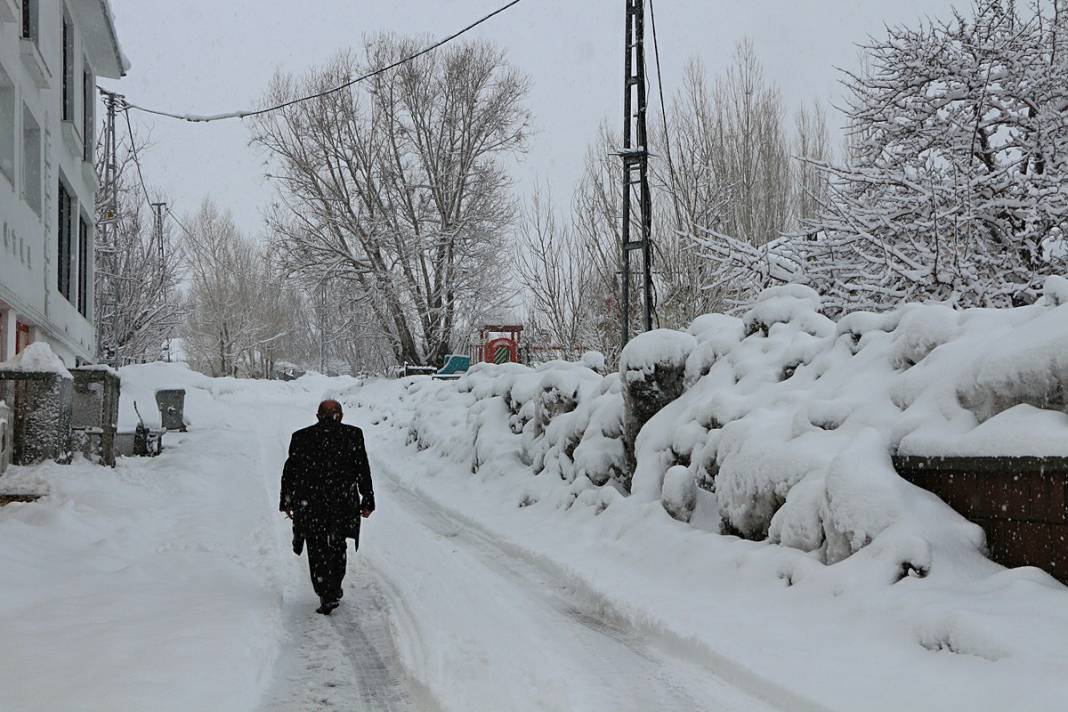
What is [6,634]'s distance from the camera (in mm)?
5172

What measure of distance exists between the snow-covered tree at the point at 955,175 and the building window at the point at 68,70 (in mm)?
14634

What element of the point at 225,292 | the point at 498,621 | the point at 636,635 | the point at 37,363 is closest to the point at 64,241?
the point at 37,363

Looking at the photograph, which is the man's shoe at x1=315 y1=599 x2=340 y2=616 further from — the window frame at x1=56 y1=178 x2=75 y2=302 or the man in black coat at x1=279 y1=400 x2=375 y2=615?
the window frame at x1=56 y1=178 x2=75 y2=302

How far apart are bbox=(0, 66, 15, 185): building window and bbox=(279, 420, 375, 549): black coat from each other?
7.88 m

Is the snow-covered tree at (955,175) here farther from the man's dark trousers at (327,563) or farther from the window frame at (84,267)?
the window frame at (84,267)

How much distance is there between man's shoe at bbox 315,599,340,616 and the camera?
6.52 m

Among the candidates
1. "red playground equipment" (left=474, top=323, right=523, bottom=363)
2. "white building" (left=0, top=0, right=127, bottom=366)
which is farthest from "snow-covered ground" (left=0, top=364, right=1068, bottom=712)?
"red playground equipment" (left=474, top=323, right=523, bottom=363)

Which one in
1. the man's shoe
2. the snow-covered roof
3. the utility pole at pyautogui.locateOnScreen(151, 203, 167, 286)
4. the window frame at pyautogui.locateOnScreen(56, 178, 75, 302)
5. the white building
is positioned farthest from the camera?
the utility pole at pyautogui.locateOnScreen(151, 203, 167, 286)

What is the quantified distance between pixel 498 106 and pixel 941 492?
2895cm

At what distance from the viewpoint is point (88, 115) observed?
20.4 meters

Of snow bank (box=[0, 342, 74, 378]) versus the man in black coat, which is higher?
snow bank (box=[0, 342, 74, 378])

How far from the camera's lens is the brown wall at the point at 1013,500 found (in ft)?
15.2

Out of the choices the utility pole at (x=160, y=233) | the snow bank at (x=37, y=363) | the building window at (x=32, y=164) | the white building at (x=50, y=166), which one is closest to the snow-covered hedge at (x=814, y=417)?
the snow bank at (x=37, y=363)

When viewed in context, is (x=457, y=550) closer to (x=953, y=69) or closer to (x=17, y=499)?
(x=17, y=499)
